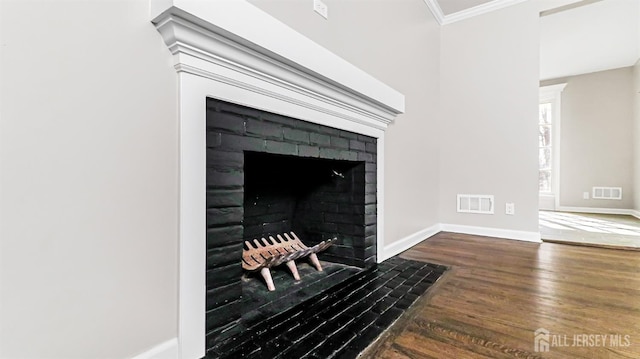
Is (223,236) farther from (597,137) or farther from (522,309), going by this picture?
(597,137)

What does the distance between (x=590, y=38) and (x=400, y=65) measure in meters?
3.52

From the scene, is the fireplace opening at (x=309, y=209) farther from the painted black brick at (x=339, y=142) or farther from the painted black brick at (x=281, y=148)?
the painted black brick at (x=281, y=148)

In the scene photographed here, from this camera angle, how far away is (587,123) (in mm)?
5227

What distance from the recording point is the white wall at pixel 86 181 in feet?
2.24

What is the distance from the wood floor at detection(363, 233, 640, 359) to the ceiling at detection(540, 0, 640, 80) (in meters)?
2.56

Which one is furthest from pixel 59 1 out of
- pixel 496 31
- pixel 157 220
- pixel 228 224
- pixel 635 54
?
pixel 635 54

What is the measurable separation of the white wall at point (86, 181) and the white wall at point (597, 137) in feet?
22.0

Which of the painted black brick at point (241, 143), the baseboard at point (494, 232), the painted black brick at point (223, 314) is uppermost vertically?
the painted black brick at point (241, 143)

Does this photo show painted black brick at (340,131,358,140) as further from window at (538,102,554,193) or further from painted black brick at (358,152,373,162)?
window at (538,102,554,193)

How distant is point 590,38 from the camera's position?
4.06 meters

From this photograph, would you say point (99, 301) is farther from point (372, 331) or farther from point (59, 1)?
point (372, 331)

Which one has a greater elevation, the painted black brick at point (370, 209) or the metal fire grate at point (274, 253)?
the painted black brick at point (370, 209)

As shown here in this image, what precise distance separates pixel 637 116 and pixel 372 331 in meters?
6.19

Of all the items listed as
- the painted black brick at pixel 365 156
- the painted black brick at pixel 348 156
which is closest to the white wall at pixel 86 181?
the painted black brick at pixel 348 156
